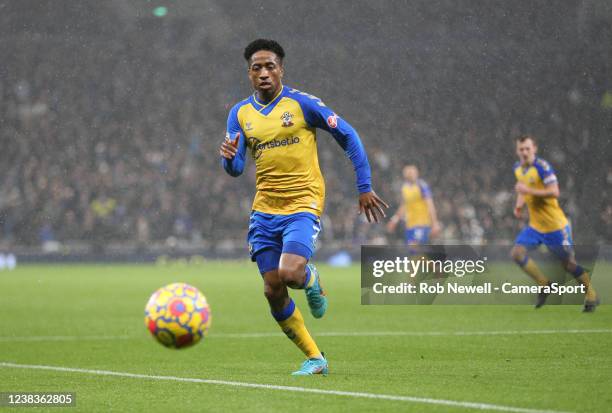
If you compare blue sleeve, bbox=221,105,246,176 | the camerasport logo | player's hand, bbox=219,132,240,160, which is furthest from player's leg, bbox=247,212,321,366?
the camerasport logo

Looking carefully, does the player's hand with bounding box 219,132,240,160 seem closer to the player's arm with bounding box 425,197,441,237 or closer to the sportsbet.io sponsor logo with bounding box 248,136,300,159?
the sportsbet.io sponsor logo with bounding box 248,136,300,159

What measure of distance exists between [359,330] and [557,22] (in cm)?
1582

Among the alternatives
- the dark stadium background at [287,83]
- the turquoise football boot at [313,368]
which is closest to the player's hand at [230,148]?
the turquoise football boot at [313,368]

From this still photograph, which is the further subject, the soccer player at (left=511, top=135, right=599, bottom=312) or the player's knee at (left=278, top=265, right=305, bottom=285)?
the soccer player at (left=511, top=135, right=599, bottom=312)

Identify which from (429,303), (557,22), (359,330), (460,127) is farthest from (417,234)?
(460,127)

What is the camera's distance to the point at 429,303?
1612cm

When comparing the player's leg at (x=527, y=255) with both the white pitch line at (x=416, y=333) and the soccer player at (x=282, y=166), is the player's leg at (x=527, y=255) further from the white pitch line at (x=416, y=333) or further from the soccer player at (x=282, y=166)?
the soccer player at (x=282, y=166)

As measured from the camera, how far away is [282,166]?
7.91 m

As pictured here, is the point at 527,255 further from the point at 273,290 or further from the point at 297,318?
the point at 273,290

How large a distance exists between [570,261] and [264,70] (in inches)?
300

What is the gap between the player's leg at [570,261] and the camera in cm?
1391

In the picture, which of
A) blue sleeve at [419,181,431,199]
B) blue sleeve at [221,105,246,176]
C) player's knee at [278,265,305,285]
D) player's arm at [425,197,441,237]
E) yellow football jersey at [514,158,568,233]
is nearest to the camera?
player's knee at [278,265,305,285]

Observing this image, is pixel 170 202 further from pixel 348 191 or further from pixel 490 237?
pixel 490 237

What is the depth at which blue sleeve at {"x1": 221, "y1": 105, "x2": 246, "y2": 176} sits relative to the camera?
7.75 meters
